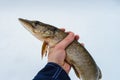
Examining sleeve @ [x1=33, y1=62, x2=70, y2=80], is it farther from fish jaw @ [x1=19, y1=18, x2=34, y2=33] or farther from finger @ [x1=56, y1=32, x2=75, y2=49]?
fish jaw @ [x1=19, y1=18, x2=34, y2=33]

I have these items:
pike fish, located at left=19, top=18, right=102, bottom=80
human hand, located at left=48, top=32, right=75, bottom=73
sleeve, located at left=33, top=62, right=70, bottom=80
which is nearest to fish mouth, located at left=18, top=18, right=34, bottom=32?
pike fish, located at left=19, top=18, right=102, bottom=80

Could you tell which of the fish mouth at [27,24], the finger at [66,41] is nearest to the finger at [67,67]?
the finger at [66,41]

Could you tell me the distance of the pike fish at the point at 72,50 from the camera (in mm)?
3135

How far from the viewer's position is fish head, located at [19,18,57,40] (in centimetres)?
328

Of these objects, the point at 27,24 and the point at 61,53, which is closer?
the point at 61,53

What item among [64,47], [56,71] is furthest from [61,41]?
[56,71]

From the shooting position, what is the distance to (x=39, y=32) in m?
3.32

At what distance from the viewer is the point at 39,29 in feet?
11.0

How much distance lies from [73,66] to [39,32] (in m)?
0.52

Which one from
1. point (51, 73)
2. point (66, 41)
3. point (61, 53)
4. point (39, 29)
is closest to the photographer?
point (51, 73)

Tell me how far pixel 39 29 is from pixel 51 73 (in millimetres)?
979

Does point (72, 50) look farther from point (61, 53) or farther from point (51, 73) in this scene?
point (51, 73)

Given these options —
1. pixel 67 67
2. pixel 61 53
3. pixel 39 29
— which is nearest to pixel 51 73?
pixel 61 53

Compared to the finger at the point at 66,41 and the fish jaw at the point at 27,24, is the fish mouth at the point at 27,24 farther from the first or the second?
the finger at the point at 66,41
